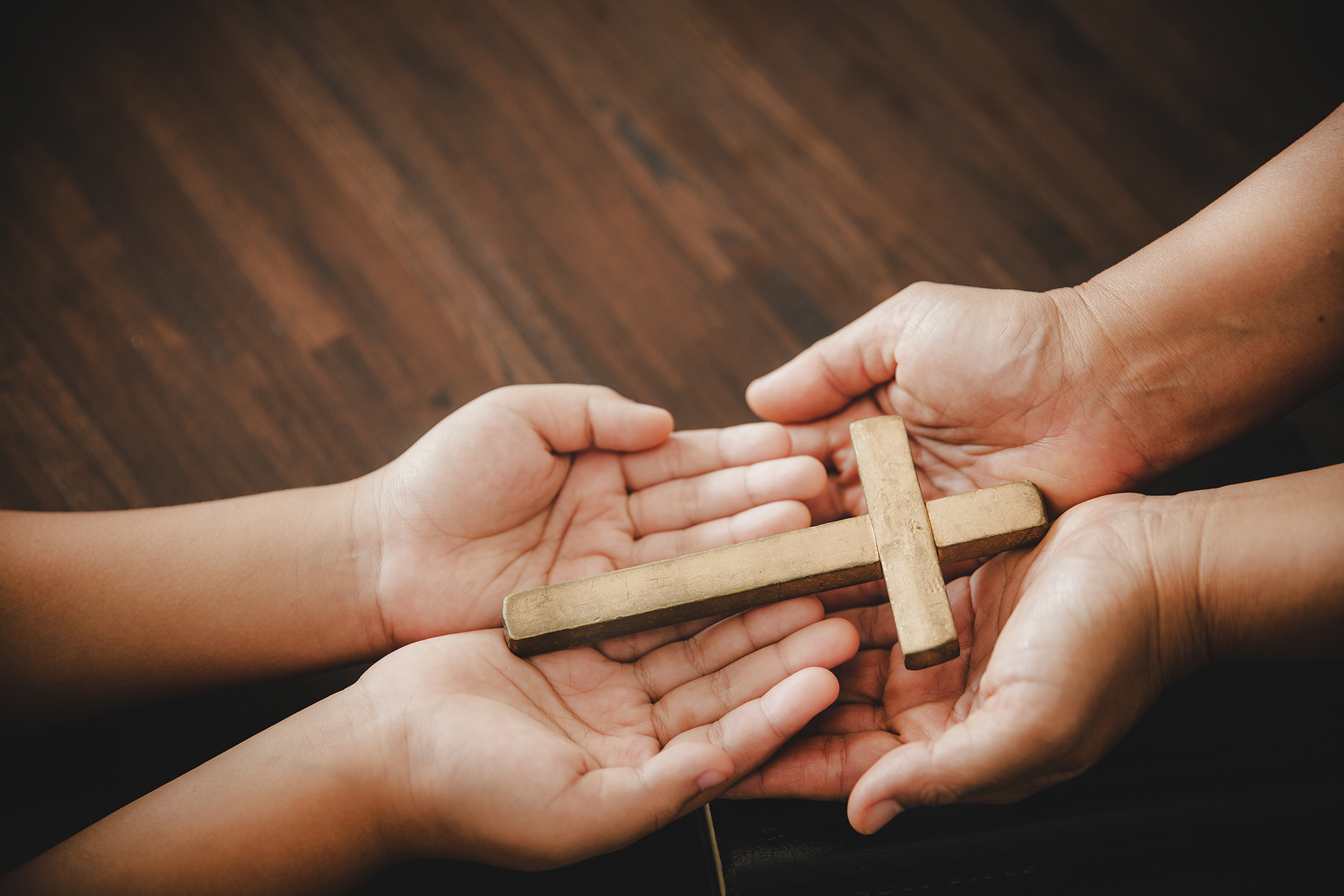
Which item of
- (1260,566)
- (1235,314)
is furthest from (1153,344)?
(1260,566)

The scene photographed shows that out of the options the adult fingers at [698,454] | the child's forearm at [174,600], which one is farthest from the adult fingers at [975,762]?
the child's forearm at [174,600]

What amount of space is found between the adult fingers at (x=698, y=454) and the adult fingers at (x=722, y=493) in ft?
0.06

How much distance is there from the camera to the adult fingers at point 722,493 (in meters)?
1.52

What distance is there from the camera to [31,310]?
2.16m

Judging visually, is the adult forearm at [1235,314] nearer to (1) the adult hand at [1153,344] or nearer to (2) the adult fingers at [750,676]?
(1) the adult hand at [1153,344]

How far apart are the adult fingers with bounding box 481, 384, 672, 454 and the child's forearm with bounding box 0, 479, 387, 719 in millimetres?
452

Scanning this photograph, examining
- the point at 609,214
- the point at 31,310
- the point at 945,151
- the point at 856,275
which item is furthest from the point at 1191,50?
the point at 31,310

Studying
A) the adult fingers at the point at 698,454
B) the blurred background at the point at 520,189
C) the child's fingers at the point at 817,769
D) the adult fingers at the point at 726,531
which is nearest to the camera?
the child's fingers at the point at 817,769

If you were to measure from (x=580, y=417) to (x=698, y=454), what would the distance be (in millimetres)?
297

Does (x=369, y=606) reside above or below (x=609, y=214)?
below

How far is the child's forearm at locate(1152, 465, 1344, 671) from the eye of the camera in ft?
3.58

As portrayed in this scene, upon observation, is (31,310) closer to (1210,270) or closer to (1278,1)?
(1210,270)

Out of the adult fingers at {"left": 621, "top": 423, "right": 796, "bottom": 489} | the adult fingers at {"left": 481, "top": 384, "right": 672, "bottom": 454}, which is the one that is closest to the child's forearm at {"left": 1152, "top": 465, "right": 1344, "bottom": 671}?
the adult fingers at {"left": 621, "top": 423, "right": 796, "bottom": 489}

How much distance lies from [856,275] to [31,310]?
2600 mm
